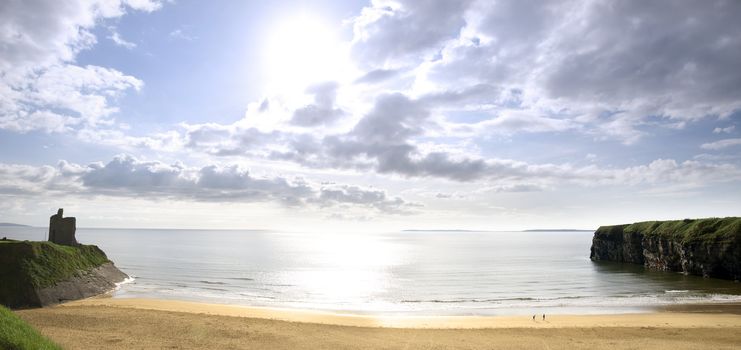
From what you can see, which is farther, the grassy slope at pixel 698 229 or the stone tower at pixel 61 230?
the grassy slope at pixel 698 229

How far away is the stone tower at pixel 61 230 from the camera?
54281 mm

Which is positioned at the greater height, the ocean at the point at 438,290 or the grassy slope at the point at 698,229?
the grassy slope at the point at 698,229

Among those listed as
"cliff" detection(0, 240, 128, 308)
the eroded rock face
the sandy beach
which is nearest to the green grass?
the sandy beach

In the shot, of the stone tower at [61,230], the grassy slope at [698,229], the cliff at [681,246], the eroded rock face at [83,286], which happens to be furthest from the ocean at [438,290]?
the stone tower at [61,230]

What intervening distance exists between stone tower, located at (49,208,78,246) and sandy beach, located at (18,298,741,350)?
16.7m

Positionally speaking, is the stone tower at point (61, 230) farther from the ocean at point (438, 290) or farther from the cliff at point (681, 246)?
the cliff at point (681, 246)

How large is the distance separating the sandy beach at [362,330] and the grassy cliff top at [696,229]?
A: 3234 cm

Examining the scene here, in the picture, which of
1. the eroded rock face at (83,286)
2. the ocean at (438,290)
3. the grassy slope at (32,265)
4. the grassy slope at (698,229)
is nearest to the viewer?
the grassy slope at (32,265)

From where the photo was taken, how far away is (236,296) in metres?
52.2

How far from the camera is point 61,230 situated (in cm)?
5456

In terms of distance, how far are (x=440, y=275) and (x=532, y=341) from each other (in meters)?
49.3

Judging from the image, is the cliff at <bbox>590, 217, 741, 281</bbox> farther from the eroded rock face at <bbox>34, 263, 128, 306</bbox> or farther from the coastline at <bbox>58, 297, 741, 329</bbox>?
the eroded rock face at <bbox>34, 263, 128, 306</bbox>

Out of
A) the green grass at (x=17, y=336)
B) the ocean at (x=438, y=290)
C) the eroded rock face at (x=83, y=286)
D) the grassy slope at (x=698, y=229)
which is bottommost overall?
the ocean at (x=438, y=290)

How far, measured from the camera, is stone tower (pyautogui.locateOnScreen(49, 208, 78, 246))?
54.3 meters
